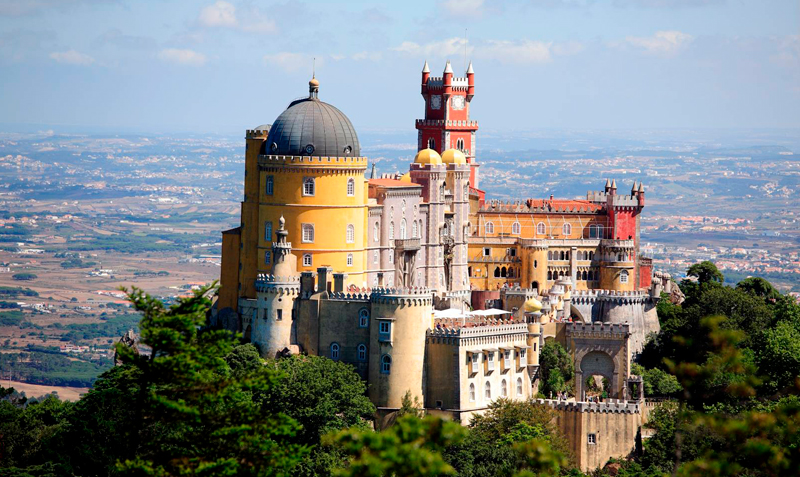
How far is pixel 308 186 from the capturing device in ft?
363

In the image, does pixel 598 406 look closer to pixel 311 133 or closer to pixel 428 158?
pixel 311 133

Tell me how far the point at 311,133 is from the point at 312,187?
3814 mm

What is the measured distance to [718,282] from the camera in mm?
140250

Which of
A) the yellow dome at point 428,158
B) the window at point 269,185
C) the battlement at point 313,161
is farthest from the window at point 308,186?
the yellow dome at point 428,158

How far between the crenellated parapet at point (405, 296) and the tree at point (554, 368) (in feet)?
38.4

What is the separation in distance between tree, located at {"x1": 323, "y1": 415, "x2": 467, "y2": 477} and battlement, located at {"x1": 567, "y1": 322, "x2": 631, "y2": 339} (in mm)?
58294

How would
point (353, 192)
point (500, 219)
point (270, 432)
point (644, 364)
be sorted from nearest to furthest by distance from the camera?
point (270, 432), point (353, 192), point (644, 364), point (500, 219)

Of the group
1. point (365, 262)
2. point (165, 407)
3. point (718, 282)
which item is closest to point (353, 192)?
point (365, 262)

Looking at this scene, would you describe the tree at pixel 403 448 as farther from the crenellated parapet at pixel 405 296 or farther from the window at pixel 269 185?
the window at pixel 269 185

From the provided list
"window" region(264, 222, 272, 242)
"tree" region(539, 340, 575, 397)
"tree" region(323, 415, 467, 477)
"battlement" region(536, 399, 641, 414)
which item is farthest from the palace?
"tree" region(323, 415, 467, 477)

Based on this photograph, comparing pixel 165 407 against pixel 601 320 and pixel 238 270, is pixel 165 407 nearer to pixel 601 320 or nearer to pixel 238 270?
pixel 238 270

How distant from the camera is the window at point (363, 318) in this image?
342ft

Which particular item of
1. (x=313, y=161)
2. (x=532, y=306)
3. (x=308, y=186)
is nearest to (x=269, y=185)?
(x=308, y=186)

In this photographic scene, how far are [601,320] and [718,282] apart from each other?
1850 cm
